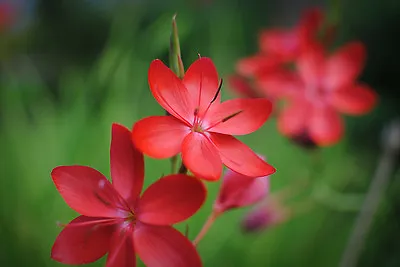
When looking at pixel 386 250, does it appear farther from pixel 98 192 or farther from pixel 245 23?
pixel 245 23

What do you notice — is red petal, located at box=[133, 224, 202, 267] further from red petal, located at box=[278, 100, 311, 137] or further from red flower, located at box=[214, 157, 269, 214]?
red petal, located at box=[278, 100, 311, 137]

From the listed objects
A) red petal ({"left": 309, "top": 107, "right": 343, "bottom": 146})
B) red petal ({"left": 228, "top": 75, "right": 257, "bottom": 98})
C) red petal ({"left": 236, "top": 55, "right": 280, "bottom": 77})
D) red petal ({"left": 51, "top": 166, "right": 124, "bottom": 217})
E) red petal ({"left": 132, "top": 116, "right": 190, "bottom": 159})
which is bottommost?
red petal ({"left": 309, "top": 107, "right": 343, "bottom": 146})

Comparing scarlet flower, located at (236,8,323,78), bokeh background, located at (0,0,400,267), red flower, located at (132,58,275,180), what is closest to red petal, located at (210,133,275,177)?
red flower, located at (132,58,275,180)

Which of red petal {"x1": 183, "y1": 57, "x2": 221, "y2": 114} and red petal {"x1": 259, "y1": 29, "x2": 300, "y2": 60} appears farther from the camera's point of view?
red petal {"x1": 259, "y1": 29, "x2": 300, "y2": 60}

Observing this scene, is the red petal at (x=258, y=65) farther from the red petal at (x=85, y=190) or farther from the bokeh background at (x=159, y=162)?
the red petal at (x=85, y=190)

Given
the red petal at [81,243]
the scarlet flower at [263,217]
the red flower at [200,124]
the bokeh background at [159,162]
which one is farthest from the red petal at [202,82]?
the scarlet flower at [263,217]

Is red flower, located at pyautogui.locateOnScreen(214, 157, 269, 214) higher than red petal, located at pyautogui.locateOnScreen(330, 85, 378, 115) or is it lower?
higher
